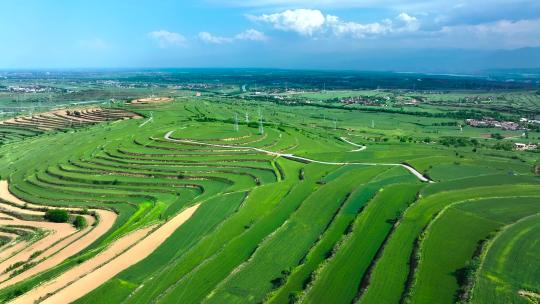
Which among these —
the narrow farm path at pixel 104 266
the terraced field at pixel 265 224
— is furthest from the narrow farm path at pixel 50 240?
the narrow farm path at pixel 104 266

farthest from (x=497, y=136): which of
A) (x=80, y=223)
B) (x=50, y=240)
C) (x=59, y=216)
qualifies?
(x=50, y=240)

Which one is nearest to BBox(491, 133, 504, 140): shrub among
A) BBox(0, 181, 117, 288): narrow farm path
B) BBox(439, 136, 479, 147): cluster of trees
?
BBox(439, 136, 479, 147): cluster of trees

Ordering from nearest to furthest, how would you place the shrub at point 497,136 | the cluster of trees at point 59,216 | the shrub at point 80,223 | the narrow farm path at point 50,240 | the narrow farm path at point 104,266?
the narrow farm path at point 104,266 < the narrow farm path at point 50,240 < the shrub at point 80,223 < the cluster of trees at point 59,216 < the shrub at point 497,136

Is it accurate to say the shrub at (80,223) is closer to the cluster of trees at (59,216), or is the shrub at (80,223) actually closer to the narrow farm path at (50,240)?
the cluster of trees at (59,216)

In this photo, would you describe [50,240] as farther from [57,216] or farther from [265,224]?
[265,224]

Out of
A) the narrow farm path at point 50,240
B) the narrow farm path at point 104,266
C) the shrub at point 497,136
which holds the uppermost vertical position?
the shrub at point 497,136

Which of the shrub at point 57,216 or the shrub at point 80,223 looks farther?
the shrub at point 57,216
